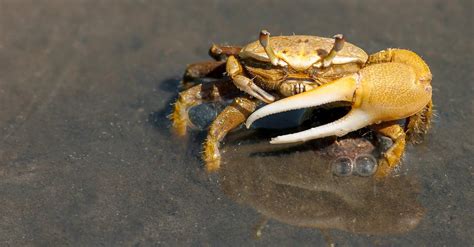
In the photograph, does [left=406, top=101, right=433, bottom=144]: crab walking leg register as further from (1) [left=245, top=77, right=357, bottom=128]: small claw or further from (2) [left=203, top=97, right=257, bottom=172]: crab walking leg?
(2) [left=203, top=97, right=257, bottom=172]: crab walking leg

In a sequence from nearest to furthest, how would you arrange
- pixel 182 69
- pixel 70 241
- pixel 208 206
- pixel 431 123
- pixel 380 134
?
pixel 70 241 → pixel 208 206 → pixel 380 134 → pixel 431 123 → pixel 182 69

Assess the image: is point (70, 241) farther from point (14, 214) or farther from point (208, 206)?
point (208, 206)

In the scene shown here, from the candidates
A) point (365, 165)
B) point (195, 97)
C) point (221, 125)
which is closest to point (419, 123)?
point (365, 165)

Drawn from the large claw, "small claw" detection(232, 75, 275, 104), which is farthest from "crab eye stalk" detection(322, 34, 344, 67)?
"small claw" detection(232, 75, 275, 104)

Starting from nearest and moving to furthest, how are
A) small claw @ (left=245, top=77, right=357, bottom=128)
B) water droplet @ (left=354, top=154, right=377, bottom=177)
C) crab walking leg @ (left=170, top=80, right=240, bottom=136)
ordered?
small claw @ (left=245, top=77, right=357, bottom=128), water droplet @ (left=354, top=154, right=377, bottom=177), crab walking leg @ (left=170, top=80, right=240, bottom=136)

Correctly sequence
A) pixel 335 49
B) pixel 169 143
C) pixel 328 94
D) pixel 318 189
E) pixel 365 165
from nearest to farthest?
pixel 328 94
pixel 335 49
pixel 318 189
pixel 365 165
pixel 169 143

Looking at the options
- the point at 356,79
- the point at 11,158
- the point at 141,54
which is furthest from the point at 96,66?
the point at 356,79

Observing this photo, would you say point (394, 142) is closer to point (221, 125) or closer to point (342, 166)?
point (342, 166)
